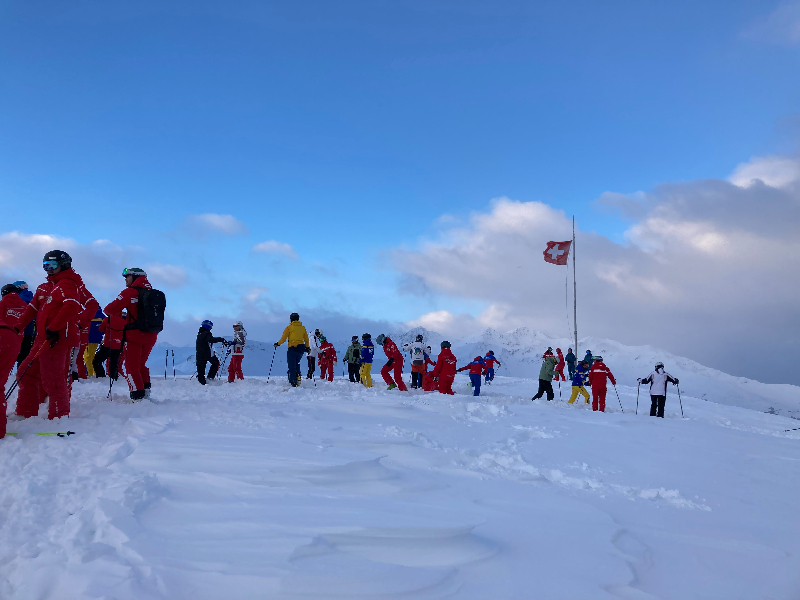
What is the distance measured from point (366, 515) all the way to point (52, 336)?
4.96m

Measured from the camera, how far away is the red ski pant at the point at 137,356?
25.3 ft

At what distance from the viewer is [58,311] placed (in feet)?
19.7

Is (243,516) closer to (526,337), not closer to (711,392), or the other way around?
(711,392)

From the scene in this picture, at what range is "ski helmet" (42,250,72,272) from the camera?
625 centimetres

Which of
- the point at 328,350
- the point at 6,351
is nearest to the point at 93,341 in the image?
the point at 6,351

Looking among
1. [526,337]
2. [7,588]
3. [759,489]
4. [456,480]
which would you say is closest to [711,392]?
[759,489]

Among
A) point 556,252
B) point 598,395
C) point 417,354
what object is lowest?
point 598,395

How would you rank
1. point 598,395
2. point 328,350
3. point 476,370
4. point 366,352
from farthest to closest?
1. point 328,350
2. point 366,352
3. point 476,370
4. point 598,395

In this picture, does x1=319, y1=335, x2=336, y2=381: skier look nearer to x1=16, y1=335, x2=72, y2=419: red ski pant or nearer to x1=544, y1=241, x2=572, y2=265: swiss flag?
x1=16, y1=335, x2=72, y2=419: red ski pant

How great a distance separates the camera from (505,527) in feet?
11.0

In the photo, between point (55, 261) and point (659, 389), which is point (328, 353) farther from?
point (55, 261)

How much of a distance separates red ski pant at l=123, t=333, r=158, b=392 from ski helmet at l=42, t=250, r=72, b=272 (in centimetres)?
175

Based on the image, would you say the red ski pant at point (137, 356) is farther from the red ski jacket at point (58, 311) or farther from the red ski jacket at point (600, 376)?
the red ski jacket at point (600, 376)

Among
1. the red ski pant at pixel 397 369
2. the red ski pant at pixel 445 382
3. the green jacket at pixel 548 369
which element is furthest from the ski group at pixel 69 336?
the green jacket at pixel 548 369
